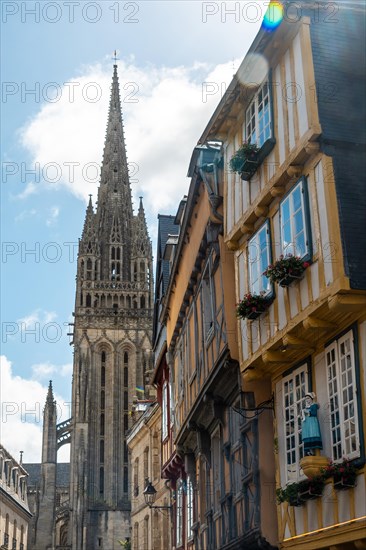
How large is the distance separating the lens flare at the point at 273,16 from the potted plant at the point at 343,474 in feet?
21.5

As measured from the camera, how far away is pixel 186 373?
739 inches

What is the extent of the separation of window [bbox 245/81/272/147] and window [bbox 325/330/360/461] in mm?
3776

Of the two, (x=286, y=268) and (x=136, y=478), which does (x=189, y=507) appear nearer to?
(x=286, y=268)

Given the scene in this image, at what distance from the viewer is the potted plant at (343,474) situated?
10008 mm

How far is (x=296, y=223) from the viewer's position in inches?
454

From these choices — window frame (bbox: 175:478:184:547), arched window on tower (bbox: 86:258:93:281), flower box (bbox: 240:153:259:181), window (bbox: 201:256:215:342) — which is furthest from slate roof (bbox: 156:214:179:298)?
arched window on tower (bbox: 86:258:93:281)

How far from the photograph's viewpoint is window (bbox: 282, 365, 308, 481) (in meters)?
11.8

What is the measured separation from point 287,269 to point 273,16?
4112mm

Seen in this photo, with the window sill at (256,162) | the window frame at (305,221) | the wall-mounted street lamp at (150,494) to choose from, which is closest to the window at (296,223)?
the window frame at (305,221)

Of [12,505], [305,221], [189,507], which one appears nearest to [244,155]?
[305,221]

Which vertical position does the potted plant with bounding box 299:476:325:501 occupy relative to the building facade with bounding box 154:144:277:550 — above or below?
below

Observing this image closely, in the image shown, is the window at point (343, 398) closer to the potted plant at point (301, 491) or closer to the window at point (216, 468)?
the potted plant at point (301, 491)

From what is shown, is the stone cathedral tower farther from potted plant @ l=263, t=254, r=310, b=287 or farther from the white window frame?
potted plant @ l=263, t=254, r=310, b=287

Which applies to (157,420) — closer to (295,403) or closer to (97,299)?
(295,403)
